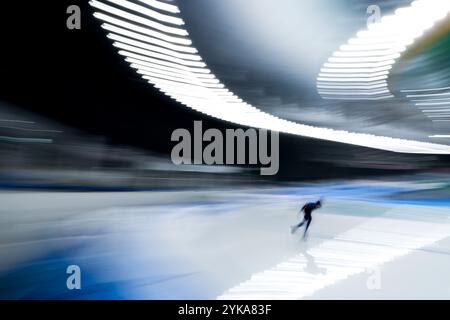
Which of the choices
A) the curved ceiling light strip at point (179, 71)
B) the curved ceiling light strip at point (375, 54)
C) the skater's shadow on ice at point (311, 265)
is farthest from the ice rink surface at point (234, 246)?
the curved ceiling light strip at point (375, 54)

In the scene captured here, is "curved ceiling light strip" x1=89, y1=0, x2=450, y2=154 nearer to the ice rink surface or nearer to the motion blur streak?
the ice rink surface

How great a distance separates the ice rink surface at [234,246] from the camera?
312 cm

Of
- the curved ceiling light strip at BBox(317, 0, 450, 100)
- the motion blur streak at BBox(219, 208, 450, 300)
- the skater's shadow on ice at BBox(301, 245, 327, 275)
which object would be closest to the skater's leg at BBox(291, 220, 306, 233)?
the motion blur streak at BBox(219, 208, 450, 300)

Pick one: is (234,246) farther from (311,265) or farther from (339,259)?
(339,259)

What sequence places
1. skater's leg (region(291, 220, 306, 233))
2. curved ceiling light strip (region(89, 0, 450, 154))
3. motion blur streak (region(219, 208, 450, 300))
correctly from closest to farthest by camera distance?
motion blur streak (region(219, 208, 450, 300)), curved ceiling light strip (region(89, 0, 450, 154)), skater's leg (region(291, 220, 306, 233))

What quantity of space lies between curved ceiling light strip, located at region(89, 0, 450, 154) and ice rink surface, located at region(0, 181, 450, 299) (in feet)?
2.44

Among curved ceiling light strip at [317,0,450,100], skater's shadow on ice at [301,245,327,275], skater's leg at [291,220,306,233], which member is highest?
curved ceiling light strip at [317,0,450,100]

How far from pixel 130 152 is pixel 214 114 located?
1.80 meters

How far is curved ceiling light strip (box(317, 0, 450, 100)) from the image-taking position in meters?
3.13

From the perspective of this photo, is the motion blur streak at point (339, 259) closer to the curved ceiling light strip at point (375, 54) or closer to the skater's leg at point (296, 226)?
the skater's leg at point (296, 226)

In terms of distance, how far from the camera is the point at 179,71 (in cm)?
470
